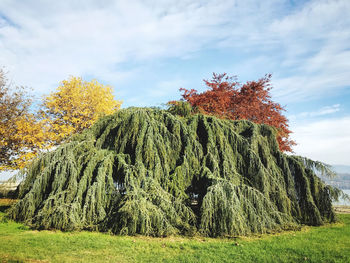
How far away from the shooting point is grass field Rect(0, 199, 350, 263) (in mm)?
3820

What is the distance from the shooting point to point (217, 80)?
15.8 m

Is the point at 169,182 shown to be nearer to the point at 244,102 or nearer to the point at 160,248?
the point at 160,248

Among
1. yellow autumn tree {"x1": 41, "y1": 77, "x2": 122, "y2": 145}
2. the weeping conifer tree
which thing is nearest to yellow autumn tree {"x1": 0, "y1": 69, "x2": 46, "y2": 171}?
yellow autumn tree {"x1": 41, "y1": 77, "x2": 122, "y2": 145}

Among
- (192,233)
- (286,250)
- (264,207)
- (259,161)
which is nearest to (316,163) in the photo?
(259,161)

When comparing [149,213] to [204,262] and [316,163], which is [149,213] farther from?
[316,163]

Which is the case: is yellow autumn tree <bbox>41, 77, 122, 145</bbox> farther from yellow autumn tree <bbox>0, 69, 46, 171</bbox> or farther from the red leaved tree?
the red leaved tree

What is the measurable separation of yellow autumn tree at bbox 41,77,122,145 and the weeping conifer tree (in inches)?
374

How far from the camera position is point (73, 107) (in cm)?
1653

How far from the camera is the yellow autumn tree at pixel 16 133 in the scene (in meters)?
12.5

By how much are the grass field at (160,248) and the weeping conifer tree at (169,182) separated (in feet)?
0.91

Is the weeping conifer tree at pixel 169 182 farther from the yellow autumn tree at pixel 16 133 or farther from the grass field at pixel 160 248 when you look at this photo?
the yellow autumn tree at pixel 16 133

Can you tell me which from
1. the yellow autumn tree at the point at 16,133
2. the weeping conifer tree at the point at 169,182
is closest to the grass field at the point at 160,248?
the weeping conifer tree at the point at 169,182

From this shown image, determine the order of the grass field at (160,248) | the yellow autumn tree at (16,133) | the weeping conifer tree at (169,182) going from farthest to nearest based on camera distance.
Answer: the yellow autumn tree at (16,133)
the weeping conifer tree at (169,182)
the grass field at (160,248)

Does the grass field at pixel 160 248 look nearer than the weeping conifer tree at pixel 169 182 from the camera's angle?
Yes
